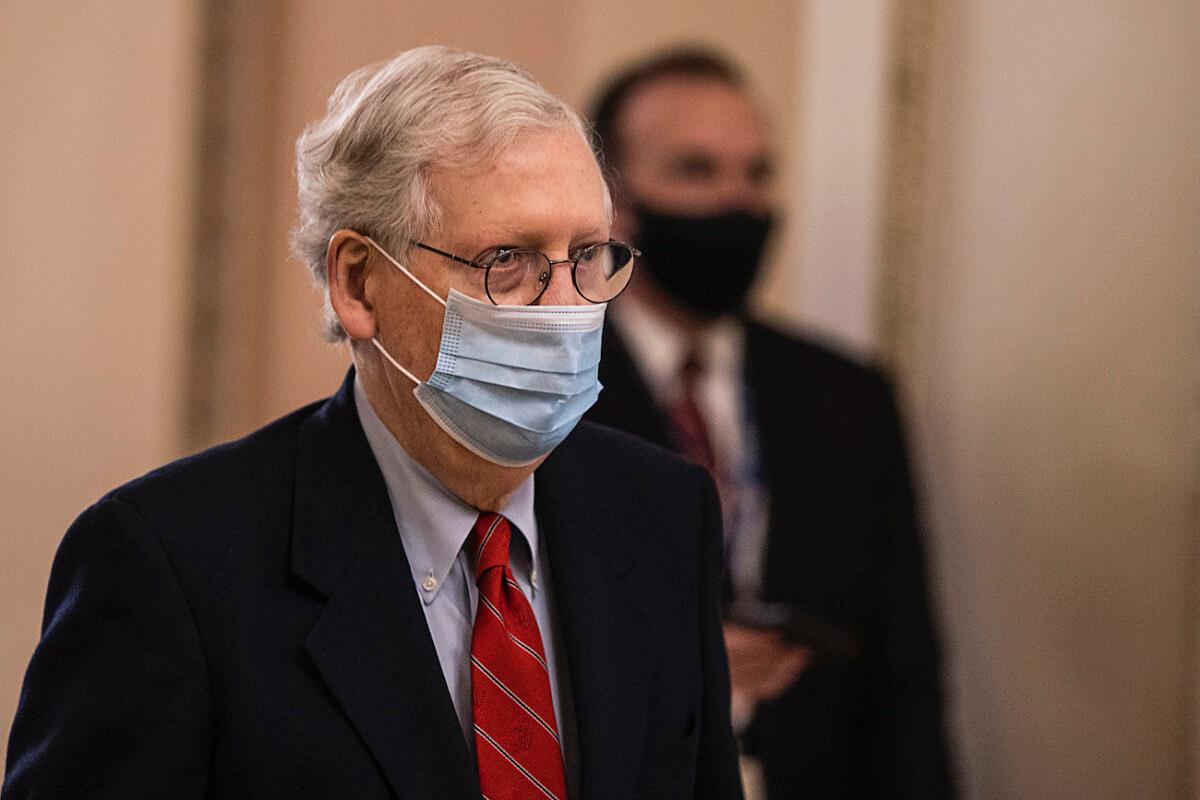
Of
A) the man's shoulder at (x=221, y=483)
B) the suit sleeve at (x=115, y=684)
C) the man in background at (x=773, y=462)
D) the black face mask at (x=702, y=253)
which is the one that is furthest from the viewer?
the black face mask at (x=702, y=253)

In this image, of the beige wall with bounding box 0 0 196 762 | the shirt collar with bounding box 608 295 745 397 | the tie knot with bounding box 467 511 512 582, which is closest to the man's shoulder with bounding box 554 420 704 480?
the tie knot with bounding box 467 511 512 582

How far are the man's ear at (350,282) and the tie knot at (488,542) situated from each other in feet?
0.86

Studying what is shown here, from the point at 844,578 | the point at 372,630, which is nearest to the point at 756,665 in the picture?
the point at 844,578

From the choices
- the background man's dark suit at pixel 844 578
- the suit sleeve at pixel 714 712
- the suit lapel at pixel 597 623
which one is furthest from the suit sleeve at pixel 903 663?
the suit lapel at pixel 597 623

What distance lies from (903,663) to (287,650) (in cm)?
203

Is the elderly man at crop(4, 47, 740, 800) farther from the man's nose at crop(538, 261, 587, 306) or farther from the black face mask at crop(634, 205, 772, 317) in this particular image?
the black face mask at crop(634, 205, 772, 317)

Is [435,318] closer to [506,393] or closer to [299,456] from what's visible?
[506,393]

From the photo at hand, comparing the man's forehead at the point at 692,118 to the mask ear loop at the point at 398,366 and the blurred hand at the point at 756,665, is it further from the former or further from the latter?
the mask ear loop at the point at 398,366

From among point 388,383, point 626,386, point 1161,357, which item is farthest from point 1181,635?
point 388,383

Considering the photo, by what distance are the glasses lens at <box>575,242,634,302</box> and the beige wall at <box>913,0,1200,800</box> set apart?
1803mm

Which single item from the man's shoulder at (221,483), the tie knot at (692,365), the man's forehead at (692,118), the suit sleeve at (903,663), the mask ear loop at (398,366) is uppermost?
the man's forehead at (692,118)

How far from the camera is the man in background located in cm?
312

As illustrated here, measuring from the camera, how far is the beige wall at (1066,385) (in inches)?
120

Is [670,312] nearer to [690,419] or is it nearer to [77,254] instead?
[690,419]
